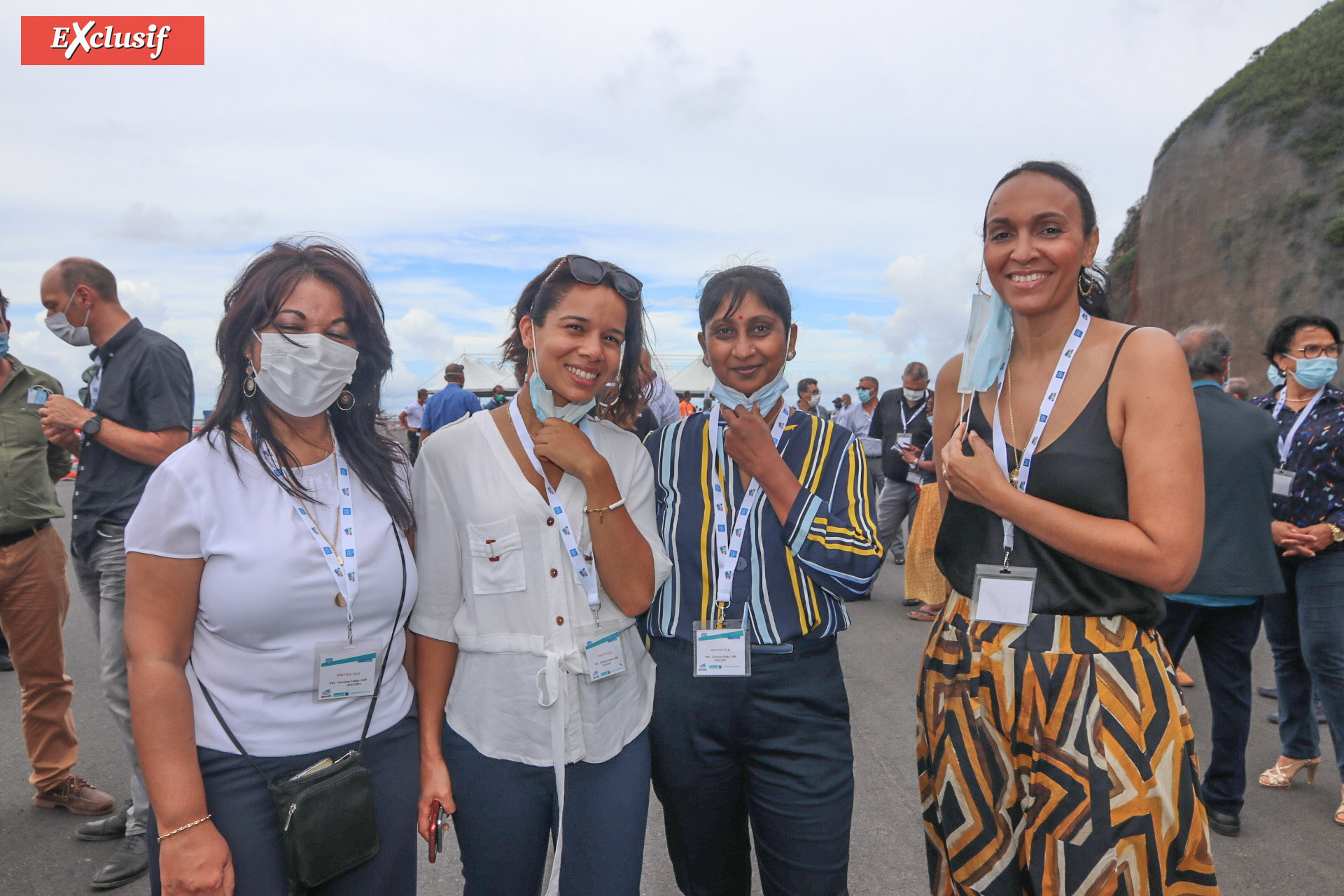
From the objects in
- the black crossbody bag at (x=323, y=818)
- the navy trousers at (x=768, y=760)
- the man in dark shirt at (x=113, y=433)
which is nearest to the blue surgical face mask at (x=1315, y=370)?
the navy trousers at (x=768, y=760)

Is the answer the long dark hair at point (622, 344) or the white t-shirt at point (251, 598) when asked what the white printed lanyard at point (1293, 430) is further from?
the white t-shirt at point (251, 598)

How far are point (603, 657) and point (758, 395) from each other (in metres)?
0.79

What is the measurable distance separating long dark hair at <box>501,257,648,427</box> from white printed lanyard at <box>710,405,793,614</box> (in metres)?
0.25

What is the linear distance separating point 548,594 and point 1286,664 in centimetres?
407

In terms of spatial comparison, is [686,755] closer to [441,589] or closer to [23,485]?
[441,589]

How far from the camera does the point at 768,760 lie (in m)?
1.93

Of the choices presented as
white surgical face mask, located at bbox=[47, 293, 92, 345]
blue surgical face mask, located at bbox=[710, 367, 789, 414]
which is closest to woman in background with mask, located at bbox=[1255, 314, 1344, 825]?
blue surgical face mask, located at bbox=[710, 367, 789, 414]

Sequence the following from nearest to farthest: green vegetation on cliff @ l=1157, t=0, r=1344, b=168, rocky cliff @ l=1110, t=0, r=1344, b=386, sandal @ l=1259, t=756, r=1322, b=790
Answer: sandal @ l=1259, t=756, r=1322, b=790 → rocky cliff @ l=1110, t=0, r=1344, b=386 → green vegetation on cliff @ l=1157, t=0, r=1344, b=168

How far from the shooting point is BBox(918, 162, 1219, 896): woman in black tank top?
5.11 feet

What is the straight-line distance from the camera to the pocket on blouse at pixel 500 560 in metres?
1.78

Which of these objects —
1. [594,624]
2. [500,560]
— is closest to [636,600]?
[594,624]

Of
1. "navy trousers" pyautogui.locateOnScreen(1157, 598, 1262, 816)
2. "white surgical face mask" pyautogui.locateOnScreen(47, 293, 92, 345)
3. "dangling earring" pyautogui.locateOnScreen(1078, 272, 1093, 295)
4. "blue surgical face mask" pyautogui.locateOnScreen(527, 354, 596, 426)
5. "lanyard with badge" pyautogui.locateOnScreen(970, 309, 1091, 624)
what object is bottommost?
"navy trousers" pyautogui.locateOnScreen(1157, 598, 1262, 816)

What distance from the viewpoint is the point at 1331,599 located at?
3557mm

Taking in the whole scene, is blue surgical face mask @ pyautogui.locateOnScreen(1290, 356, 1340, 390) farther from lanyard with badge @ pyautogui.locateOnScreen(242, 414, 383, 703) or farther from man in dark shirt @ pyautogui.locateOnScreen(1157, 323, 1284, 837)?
lanyard with badge @ pyautogui.locateOnScreen(242, 414, 383, 703)
